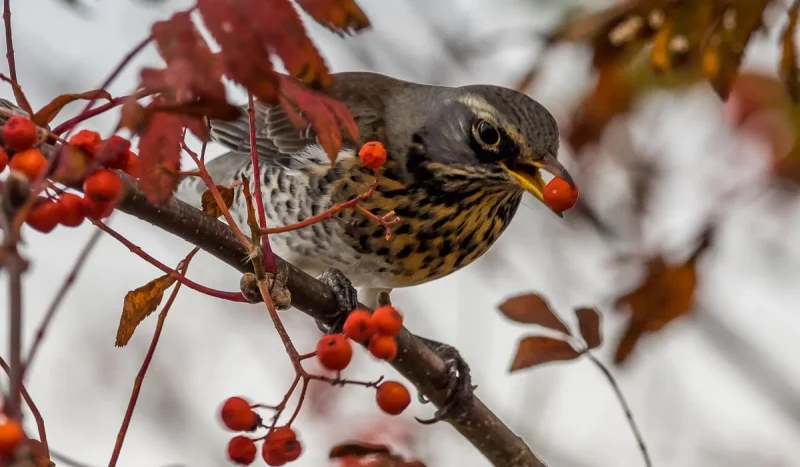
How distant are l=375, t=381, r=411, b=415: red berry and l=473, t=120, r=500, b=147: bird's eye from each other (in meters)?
1.24

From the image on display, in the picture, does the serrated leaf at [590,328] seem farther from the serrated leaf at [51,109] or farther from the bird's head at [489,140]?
the serrated leaf at [51,109]

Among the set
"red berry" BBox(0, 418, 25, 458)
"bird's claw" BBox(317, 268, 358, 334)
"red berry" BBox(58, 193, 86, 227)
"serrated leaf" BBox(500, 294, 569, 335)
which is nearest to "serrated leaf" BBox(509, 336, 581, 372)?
"serrated leaf" BBox(500, 294, 569, 335)

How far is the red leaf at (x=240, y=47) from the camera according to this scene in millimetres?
1374

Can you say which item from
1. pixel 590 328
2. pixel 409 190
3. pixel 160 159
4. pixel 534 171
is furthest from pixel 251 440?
pixel 409 190

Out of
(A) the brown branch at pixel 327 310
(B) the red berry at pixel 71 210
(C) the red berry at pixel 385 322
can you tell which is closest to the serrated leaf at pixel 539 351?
(A) the brown branch at pixel 327 310

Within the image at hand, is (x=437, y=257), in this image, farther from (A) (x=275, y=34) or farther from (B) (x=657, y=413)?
(B) (x=657, y=413)

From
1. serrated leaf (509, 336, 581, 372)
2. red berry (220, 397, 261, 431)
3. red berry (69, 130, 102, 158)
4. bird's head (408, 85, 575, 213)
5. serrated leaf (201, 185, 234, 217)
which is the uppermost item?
bird's head (408, 85, 575, 213)

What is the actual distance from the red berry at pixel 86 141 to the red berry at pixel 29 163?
0.29ft

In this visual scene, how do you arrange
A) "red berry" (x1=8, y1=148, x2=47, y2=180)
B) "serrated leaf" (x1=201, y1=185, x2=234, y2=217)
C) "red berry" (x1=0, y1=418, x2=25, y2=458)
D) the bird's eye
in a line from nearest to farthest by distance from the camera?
"red berry" (x1=0, y1=418, x2=25, y2=458) → "red berry" (x1=8, y1=148, x2=47, y2=180) → "serrated leaf" (x1=201, y1=185, x2=234, y2=217) → the bird's eye

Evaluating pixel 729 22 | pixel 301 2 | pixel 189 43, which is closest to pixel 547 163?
pixel 729 22

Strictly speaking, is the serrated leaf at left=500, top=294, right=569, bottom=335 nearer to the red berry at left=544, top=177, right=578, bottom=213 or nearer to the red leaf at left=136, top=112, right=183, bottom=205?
the red berry at left=544, top=177, right=578, bottom=213

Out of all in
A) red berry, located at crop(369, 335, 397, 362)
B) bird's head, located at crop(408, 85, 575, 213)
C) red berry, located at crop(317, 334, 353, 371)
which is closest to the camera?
red berry, located at crop(317, 334, 353, 371)

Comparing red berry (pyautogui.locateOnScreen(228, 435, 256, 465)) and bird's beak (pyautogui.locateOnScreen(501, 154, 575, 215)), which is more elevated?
bird's beak (pyautogui.locateOnScreen(501, 154, 575, 215))

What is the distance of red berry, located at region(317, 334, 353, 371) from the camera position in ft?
5.44
